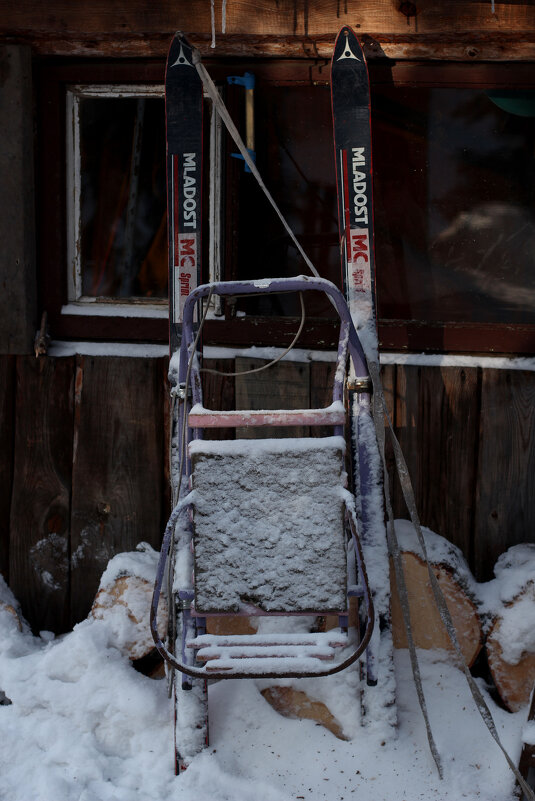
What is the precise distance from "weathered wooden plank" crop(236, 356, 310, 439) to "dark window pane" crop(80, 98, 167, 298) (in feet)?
1.83

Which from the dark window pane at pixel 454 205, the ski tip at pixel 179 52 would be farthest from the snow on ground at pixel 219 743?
the ski tip at pixel 179 52

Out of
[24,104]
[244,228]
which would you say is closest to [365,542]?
[244,228]

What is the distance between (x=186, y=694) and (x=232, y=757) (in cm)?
24

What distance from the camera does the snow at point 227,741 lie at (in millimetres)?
2098

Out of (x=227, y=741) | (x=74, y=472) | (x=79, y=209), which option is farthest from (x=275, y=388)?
(x=227, y=741)

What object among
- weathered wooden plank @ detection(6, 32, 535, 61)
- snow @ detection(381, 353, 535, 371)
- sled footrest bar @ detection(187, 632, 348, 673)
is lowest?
sled footrest bar @ detection(187, 632, 348, 673)

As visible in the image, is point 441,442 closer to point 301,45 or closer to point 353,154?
point 353,154

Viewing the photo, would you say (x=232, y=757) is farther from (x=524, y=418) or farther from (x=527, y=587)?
(x=524, y=418)

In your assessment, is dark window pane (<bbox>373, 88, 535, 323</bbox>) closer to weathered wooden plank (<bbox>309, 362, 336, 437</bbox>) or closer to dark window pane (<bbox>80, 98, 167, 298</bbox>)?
weathered wooden plank (<bbox>309, 362, 336, 437</bbox>)

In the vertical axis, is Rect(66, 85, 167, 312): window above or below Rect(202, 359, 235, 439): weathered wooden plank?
above

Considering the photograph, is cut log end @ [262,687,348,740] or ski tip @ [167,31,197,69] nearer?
cut log end @ [262,687,348,740]

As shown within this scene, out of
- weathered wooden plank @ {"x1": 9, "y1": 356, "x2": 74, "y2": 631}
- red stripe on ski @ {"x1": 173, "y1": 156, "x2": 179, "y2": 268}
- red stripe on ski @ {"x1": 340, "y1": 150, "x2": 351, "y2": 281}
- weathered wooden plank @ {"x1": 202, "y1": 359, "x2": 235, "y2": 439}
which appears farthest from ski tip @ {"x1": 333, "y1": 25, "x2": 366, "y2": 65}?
weathered wooden plank @ {"x1": 9, "y1": 356, "x2": 74, "y2": 631}

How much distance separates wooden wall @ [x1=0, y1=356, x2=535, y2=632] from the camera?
2.73m

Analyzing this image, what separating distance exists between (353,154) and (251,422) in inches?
45.3
